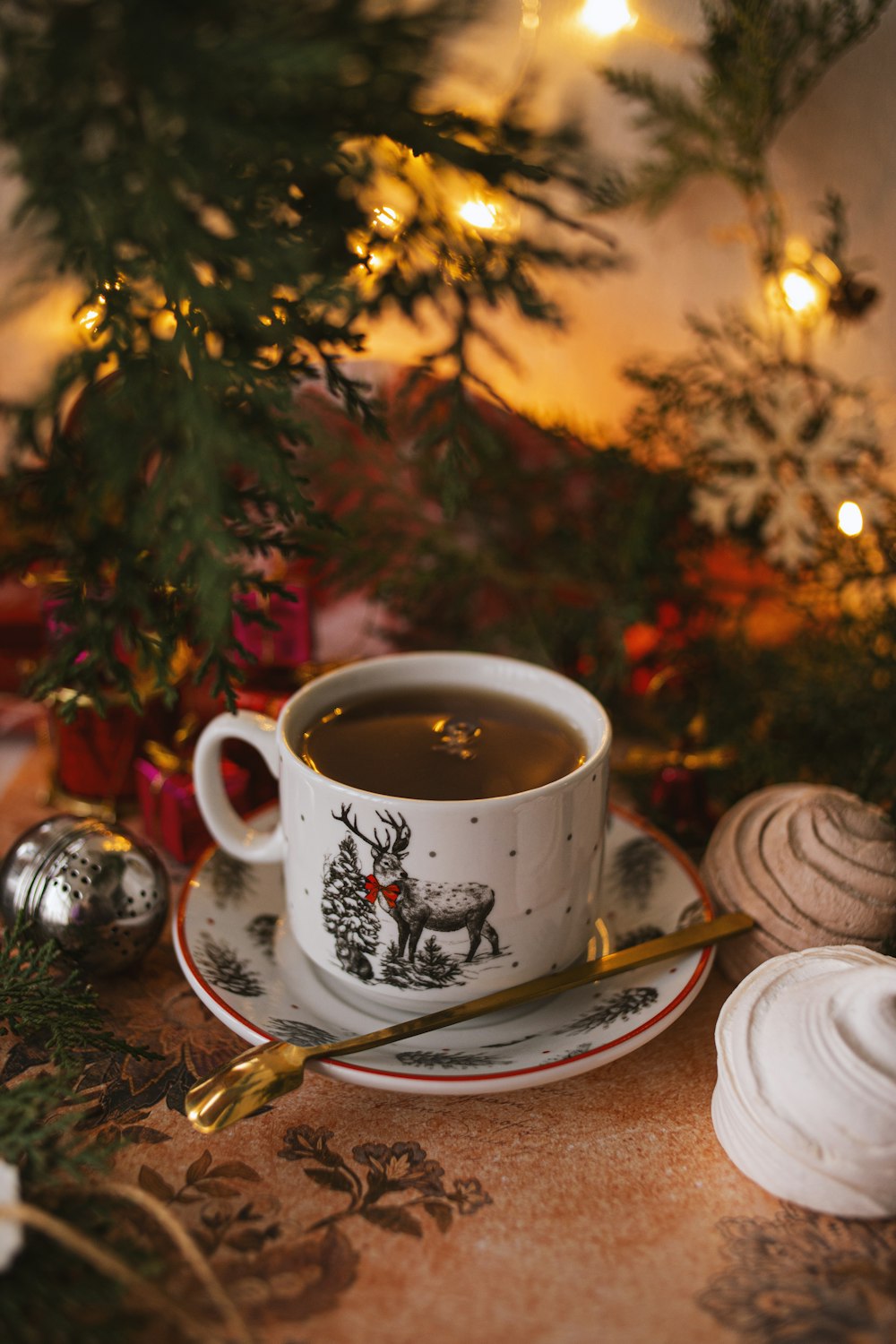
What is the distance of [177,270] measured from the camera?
0.45 metres

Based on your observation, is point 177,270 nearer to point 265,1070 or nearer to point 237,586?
point 237,586

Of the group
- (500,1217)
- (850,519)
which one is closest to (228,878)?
(500,1217)

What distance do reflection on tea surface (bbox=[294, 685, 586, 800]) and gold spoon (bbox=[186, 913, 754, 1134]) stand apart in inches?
4.2

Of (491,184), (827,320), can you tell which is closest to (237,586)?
(491,184)

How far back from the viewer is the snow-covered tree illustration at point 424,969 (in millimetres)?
542

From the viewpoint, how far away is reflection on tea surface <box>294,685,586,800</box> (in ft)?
1.87

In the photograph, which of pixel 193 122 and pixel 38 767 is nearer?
pixel 193 122

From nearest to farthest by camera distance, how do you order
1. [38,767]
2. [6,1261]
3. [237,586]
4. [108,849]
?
[6,1261] < [237,586] < [108,849] < [38,767]

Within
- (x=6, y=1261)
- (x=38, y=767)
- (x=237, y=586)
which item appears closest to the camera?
(x=6, y=1261)

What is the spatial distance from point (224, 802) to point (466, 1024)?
0.68 ft

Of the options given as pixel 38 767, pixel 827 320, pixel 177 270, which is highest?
pixel 827 320

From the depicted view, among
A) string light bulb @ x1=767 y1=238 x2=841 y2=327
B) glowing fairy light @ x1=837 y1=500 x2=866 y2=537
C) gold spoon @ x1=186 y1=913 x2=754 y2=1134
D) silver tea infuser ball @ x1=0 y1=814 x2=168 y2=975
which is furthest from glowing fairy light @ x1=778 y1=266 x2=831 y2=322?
silver tea infuser ball @ x1=0 y1=814 x2=168 y2=975

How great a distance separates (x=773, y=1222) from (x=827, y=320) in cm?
73

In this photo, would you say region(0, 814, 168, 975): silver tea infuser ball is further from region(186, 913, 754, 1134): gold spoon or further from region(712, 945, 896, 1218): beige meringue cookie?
region(712, 945, 896, 1218): beige meringue cookie
